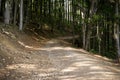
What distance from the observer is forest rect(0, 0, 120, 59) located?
28.0m

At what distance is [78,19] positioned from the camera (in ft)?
98.0

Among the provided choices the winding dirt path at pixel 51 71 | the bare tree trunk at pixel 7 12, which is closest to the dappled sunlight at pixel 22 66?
the winding dirt path at pixel 51 71

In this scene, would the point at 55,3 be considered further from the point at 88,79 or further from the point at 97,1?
the point at 88,79

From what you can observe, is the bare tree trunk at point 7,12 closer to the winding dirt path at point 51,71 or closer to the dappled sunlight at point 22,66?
the winding dirt path at point 51,71

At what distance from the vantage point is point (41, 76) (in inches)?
506

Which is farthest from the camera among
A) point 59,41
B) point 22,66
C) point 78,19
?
point 59,41

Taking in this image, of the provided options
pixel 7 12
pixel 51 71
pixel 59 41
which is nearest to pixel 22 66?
pixel 51 71

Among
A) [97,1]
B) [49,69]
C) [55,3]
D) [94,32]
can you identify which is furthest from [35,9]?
[49,69]

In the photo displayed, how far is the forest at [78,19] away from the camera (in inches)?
1102

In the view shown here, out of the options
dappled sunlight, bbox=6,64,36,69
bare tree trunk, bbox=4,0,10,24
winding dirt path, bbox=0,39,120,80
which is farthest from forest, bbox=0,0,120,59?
dappled sunlight, bbox=6,64,36,69

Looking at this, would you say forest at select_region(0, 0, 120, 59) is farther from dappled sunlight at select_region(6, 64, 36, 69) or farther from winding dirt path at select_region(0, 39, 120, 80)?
dappled sunlight at select_region(6, 64, 36, 69)

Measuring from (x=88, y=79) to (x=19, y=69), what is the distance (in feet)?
11.6

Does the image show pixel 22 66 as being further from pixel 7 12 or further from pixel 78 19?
pixel 78 19

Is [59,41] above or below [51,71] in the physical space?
below
